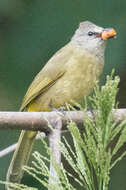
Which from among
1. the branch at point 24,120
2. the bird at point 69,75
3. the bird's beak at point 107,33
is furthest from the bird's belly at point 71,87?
the branch at point 24,120

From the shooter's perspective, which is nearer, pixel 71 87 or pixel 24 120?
pixel 24 120

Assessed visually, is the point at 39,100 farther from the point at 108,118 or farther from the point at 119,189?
the point at 108,118

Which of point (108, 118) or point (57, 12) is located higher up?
point (57, 12)

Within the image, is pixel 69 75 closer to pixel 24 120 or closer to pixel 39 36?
pixel 39 36

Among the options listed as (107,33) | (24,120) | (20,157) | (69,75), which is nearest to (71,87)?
(69,75)

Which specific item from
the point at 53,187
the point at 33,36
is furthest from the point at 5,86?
the point at 53,187

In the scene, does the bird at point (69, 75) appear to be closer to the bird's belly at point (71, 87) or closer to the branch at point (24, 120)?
the bird's belly at point (71, 87)
